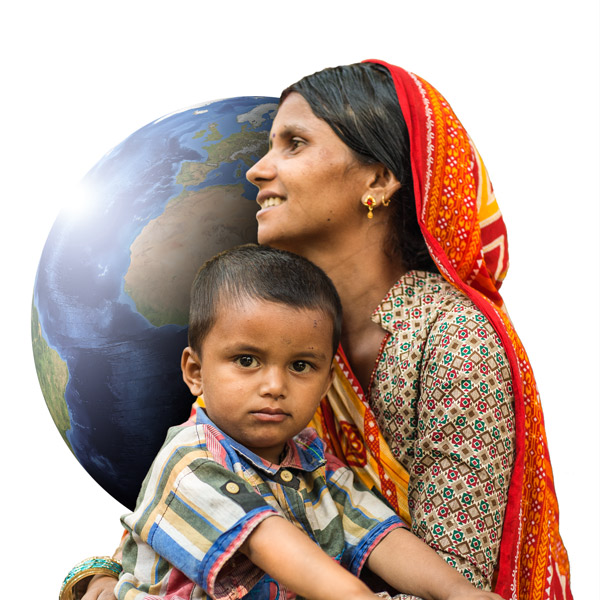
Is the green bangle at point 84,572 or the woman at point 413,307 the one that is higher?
the woman at point 413,307

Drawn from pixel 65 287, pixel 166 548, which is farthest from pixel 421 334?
pixel 65 287

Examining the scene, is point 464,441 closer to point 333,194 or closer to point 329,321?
point 329,321

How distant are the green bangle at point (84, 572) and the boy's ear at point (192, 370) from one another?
792 mm

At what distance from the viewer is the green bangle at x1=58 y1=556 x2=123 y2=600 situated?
11.4 feet

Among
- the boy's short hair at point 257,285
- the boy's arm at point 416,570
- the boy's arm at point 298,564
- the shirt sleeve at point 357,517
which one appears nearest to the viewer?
the boy's arm at point 298,564

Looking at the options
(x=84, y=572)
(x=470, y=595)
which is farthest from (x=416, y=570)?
(x=84, y=572)

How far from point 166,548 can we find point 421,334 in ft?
3.83

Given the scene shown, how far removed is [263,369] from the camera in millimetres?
2980

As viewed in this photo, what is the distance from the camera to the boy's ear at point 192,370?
3145 millimetres

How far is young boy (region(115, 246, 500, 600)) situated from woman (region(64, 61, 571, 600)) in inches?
11.6

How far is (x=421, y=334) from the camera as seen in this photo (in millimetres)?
3480

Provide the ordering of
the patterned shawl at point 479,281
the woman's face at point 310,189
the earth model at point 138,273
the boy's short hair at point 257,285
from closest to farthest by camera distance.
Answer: the boy's short hair at point 257,285
the patterned shawl at point 479,281
the woman's face at point 310,189
the earth model at point 138,273

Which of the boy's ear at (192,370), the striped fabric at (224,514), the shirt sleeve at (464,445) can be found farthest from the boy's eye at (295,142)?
the striped fabric at (224,514)

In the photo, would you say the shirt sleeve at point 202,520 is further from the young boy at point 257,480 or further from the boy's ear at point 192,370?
the boy's ear at point 192,370
